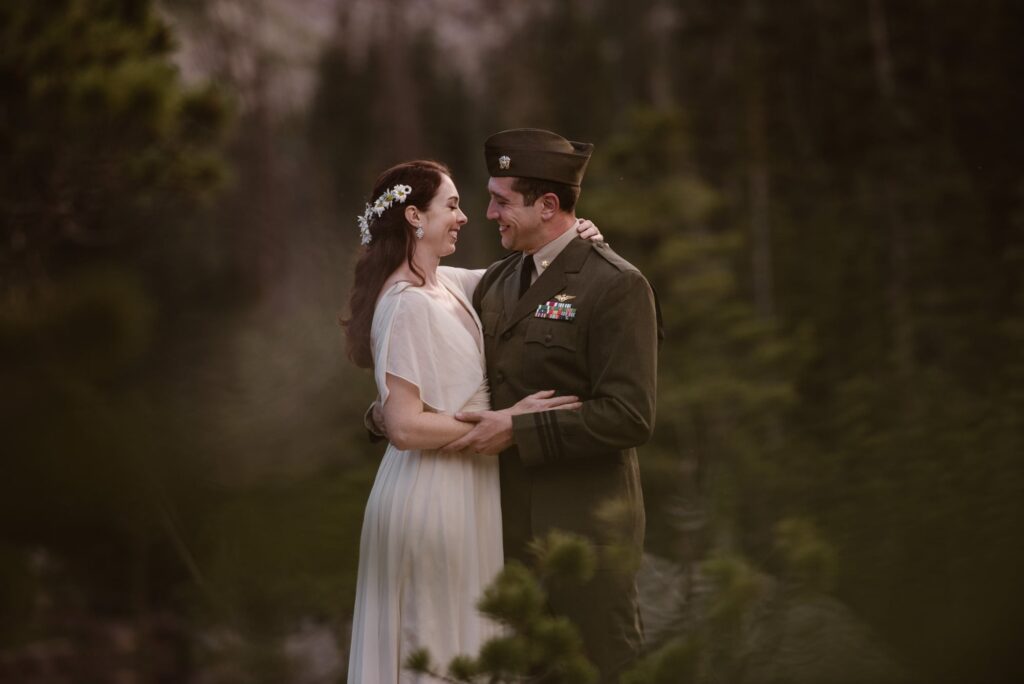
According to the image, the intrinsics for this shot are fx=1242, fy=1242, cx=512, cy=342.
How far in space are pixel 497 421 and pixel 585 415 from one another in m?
0.18

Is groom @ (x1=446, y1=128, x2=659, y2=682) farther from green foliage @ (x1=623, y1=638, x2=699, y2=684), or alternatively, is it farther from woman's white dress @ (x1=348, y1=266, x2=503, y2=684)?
green foliage @ (x1=623, y1=638, x2=699, y2=684)

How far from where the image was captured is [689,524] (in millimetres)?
2736

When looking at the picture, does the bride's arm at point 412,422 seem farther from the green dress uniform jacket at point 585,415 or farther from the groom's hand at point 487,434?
the green dress uniform jacket at point 585,415

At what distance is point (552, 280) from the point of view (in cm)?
270

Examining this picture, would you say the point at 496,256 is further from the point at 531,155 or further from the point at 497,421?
the point at 497,421

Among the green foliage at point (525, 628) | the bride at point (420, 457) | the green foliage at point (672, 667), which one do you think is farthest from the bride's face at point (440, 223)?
the green foliage at point (672, 667)

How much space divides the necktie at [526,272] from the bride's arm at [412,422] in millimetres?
392

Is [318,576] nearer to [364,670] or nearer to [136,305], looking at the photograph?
[136,305]

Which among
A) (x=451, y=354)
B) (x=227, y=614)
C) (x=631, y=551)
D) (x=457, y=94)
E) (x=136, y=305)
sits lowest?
(x=227, y=614)

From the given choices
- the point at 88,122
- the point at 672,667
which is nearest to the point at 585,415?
the point at 672,667

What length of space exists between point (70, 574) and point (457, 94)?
336cm

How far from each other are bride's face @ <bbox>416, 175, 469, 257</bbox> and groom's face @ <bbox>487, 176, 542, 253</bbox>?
9 cm

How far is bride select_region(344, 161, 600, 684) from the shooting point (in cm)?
253

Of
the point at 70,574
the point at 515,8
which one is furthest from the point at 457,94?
the point at 70,574
